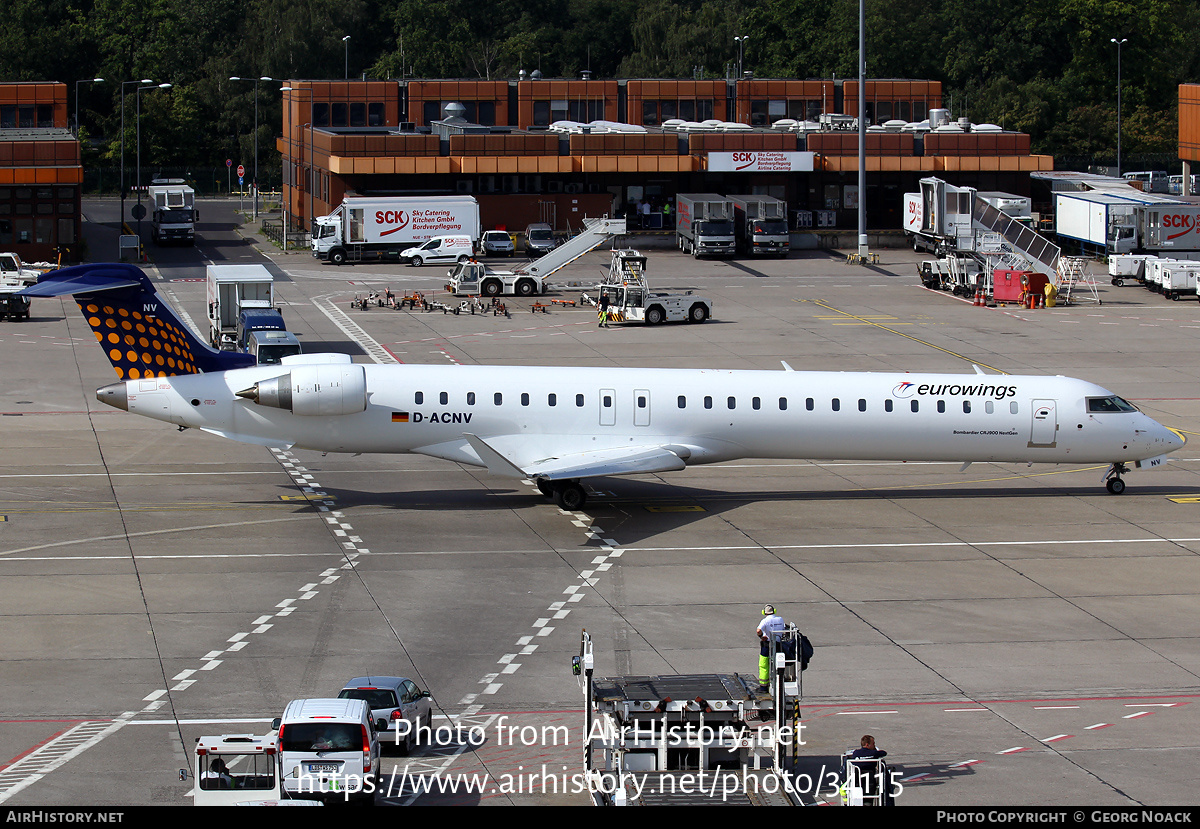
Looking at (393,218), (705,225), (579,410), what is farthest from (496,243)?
(579,410)

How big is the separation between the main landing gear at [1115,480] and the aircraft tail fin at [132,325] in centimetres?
2298

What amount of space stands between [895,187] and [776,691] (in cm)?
8890

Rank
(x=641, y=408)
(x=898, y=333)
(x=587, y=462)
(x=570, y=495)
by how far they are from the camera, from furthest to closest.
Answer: (x=898, y=333)
(x=641, y=408)
(x=570, y=495)
(x=587, y=462)

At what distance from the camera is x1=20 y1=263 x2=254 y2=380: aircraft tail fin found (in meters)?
32.4

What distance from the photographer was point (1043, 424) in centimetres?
3516

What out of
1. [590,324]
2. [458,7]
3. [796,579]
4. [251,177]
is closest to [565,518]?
[796,579]

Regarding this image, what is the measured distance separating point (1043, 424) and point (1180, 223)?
182 ft

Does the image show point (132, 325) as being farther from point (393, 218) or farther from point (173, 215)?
point (173, 215)

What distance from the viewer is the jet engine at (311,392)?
32.7 metres

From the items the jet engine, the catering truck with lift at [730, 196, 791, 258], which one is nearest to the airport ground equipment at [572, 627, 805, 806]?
the jet engine

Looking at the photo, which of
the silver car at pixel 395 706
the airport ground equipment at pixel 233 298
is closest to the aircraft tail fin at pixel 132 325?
the silver car at pixel 395 706

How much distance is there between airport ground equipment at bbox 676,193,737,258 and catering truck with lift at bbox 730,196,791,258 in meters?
1.10
